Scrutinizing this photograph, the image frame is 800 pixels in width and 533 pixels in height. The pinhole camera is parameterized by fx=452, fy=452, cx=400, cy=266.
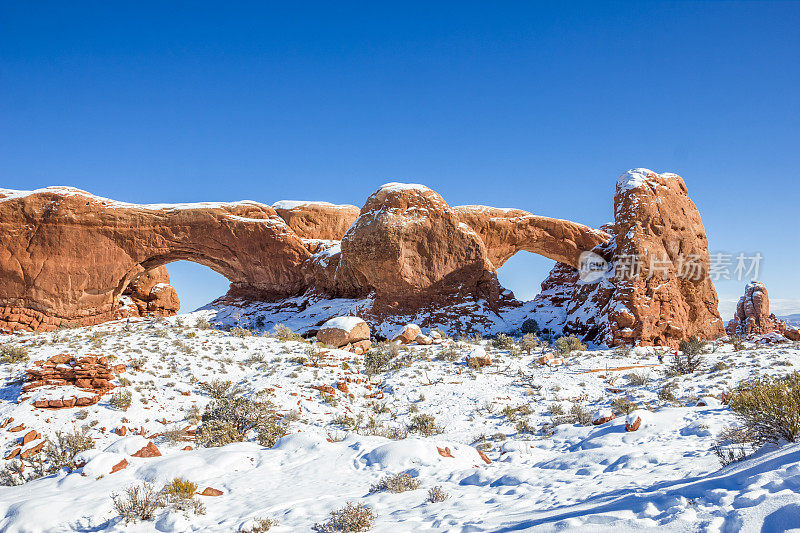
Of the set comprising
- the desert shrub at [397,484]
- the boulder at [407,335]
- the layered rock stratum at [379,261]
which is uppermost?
the layered rock stratum at [379,261]

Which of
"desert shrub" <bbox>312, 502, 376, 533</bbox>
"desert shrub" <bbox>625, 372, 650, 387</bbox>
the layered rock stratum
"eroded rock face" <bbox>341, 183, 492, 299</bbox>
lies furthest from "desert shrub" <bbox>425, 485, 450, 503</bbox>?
"eroded rock face" <bbox>341, 183, 492, 299</bbox>

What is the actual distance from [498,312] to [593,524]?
16.6 m

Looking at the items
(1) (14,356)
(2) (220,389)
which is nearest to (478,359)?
(2) (220,389)

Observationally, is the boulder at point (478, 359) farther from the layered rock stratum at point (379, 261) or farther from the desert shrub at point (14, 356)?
the desert shrub at point (14, 356)

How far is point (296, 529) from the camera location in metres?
3.99

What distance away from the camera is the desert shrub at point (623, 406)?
27.2 ft

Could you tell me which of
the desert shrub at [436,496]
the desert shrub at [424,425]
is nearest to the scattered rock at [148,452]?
the desert shrub at [424,425]

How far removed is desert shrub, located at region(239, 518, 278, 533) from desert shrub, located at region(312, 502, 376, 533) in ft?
1.32

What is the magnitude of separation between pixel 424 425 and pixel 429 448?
219 cm

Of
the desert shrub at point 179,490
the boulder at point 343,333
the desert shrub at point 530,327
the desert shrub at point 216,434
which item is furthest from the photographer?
the desert shrub at point 530,327

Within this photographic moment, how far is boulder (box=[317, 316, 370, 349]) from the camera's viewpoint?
1383 centimetres

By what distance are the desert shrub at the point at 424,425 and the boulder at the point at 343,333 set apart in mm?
5746

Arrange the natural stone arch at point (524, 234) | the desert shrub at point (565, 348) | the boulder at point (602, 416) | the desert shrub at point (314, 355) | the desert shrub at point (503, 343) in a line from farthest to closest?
the natural stone arch at point (524, 234) < the desert shrub at point (503, 343) < the desert shrub at point (565, 348) < the desert shrub at point (314, 355) < the boulder at point (602, 416)

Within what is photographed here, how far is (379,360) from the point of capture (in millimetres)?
11875
